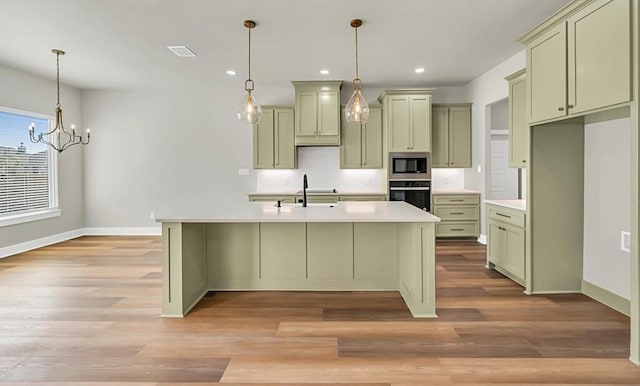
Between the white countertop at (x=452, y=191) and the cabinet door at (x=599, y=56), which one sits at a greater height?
the cabinet door at (x=599, y=56)

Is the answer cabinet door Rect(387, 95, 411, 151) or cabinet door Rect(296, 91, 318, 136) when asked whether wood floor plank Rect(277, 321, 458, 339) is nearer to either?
cabinet door Rect(387, 95, 411, 151)

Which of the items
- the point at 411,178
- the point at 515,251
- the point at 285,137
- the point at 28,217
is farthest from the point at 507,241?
the point at 28,217

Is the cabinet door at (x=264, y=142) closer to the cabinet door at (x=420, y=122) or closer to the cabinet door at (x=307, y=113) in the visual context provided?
the cabinet door at (x=307, y=113)

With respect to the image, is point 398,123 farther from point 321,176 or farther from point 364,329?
point 364,329

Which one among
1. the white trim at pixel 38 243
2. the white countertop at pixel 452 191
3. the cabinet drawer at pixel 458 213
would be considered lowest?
the white trim at pixel 38 243

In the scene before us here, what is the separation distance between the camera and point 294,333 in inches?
106

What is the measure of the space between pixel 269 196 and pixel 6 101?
384cm

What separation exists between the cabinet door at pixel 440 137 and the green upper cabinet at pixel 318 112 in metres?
1.62

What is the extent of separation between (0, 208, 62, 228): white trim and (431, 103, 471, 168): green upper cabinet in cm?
626

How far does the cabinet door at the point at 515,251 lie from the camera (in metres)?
3.67

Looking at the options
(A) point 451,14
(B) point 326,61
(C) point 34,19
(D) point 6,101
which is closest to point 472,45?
(A) point 451,14

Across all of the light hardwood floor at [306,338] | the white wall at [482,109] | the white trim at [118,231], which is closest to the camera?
the light hardwood floor at [306,338]

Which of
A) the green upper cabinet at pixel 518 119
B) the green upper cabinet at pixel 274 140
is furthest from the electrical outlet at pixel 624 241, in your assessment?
the green upper cabinet at pixel 274 140

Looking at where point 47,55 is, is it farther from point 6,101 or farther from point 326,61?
point 326,61
